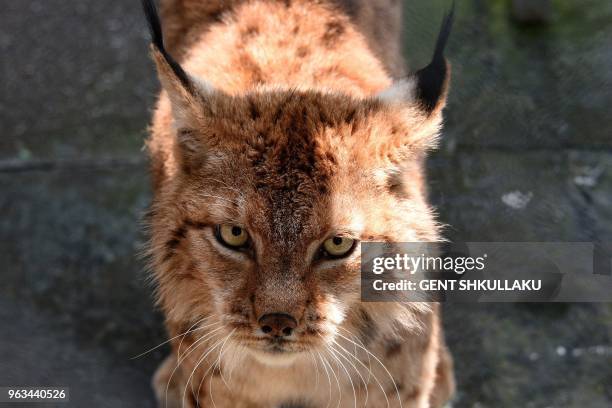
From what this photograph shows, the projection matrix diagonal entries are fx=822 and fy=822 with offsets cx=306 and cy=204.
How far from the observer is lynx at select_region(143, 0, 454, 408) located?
2.93 meters

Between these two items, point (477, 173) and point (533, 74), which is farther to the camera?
point (533, 74)

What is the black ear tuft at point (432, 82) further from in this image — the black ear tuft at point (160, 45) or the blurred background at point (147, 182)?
the blurred background at point (147, 182)

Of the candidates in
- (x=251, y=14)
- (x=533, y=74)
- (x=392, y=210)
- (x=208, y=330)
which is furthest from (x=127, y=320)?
(x=533, y=74)

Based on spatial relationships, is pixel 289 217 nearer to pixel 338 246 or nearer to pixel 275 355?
pixel 338 246

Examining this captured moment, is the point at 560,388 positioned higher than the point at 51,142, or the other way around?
the point at 51,142

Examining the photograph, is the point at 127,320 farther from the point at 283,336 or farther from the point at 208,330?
the point at 283,336

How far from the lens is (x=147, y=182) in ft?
17.9

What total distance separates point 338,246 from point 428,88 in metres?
0.69

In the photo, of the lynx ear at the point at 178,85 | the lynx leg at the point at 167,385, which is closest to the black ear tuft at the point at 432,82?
the lynx ear at the point at 178,85

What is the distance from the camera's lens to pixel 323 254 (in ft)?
9.81

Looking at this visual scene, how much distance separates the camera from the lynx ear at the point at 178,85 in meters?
3.07

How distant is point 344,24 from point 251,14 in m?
0.46

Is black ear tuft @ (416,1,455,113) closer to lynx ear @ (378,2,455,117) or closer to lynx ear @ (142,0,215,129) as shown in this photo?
lynx ear @ (378,2,455,117)

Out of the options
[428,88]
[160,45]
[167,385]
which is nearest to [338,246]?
A: [428,88]
